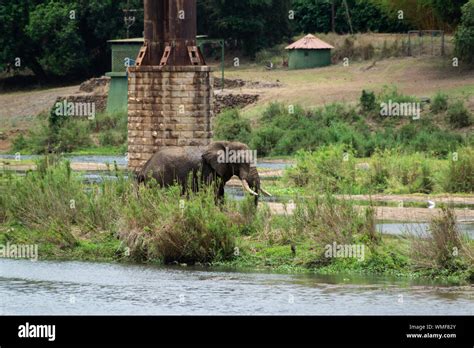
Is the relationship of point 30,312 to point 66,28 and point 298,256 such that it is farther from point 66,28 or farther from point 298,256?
point 66,28

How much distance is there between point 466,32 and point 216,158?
28853mm

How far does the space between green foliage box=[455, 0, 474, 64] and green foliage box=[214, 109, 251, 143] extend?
9.11 metres

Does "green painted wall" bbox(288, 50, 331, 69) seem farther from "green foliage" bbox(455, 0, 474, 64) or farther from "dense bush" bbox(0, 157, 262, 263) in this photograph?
"dense bush" bbox(0, 157, 262, 263)

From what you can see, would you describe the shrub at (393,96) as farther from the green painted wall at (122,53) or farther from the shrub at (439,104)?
the green painted wall at (122,53)

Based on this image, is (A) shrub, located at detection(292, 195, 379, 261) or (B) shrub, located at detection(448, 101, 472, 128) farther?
(B) shrub, located at detection(448, 101, 472, 128)

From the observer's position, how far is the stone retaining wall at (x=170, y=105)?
A: 4188cm

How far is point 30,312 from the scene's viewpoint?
80.5ft

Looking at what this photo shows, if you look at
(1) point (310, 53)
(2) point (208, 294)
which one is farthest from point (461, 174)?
(1) point (310, 53)

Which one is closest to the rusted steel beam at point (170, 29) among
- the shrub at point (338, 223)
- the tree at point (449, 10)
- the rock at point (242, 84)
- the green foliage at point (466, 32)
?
the shrub at point (338, 223)

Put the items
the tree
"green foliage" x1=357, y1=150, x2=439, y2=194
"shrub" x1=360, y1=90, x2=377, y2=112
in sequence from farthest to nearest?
the tree
"shrub" x1=360, y1=90, x2=377, y2=112
"green foliage" x1=357, y1=150, x2=439, y2=194

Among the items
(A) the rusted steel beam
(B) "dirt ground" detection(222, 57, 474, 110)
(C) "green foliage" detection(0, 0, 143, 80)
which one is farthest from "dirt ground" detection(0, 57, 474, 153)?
(A) the rusted steel beam

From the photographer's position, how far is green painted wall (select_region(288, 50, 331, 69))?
71000mm

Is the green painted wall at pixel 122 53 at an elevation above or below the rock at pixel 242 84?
above

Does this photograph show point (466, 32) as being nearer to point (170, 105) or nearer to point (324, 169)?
point (324, 169)
